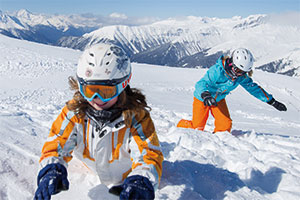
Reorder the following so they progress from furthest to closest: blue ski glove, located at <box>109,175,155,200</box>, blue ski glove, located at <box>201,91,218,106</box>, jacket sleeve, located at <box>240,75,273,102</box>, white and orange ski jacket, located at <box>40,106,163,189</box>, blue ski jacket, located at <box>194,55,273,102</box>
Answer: jacket sleeve, located at <box>240,75,273,102</box>
blue ski jacket, located at <box>194,55,273,102</box>
blue ski glove, located at <box>201,91,218,106</box>
white and orange ski jacket, located at <box>40,106,163,189</box>
blue ski glove, located at <box>109,175,155,200</box>

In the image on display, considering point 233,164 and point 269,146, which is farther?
point 269,146

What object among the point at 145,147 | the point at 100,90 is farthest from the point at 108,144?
the point at 100,90

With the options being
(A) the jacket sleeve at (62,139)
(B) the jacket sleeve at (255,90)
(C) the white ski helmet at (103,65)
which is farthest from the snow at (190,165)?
(C) the white ski helmet at (103,65)

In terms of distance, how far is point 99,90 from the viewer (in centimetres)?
230

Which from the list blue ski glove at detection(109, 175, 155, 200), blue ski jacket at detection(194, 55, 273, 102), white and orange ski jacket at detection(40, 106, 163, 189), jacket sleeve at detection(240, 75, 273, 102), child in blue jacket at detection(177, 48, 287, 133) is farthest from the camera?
jacket sleeve at detection(240, 75, 273, 102)

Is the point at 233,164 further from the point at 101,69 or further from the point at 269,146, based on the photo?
the point at 101,69

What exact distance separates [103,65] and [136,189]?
107 cm

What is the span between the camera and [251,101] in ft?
45.6

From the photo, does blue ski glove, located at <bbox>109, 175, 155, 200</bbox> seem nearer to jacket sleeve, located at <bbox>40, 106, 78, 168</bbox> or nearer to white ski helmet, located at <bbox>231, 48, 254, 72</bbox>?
jacket sleeve, located at <bbox>40, 106, 78, 168</bbox>

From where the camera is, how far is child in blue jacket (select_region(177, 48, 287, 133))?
517cm

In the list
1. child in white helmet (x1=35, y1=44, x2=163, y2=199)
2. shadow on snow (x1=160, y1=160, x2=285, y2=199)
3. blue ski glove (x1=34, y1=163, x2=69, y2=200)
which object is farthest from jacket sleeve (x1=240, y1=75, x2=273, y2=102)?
blue ski glove (x1=34, y1=163, x2=69, y2=200)

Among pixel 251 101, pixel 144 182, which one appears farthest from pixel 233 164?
pixel 251 101

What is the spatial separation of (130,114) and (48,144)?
797 mm

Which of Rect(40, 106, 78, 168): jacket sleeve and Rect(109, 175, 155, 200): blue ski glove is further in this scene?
Rect(40, 106, 78, 168): jacket sleeve
